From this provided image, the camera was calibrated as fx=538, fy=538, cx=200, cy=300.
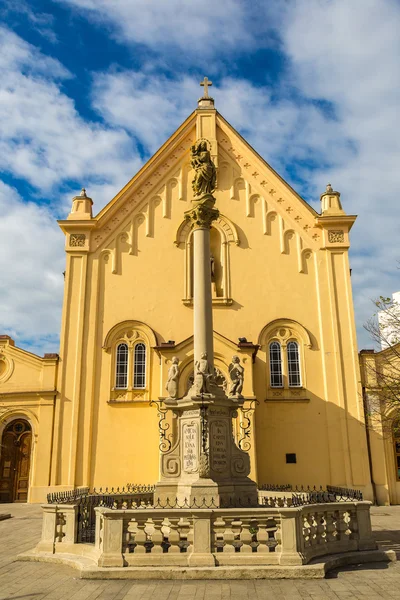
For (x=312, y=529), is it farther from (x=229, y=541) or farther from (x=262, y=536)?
(x=229, y=541)

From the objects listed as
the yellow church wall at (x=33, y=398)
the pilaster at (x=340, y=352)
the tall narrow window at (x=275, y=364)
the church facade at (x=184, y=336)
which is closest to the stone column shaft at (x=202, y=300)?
the church facade at (x=184, y=336)

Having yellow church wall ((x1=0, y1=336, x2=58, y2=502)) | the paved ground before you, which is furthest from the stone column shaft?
yellow church wall ((x1=0, y1=336, x2=58, y2=502))

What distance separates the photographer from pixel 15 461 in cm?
2341

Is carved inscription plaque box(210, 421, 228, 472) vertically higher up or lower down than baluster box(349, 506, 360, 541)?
higher up

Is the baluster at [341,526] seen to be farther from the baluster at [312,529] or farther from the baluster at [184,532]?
the baluster at [184,532]

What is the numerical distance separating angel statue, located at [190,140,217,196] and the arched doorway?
574 inches

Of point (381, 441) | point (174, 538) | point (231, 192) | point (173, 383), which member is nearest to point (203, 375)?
point (173, 383)

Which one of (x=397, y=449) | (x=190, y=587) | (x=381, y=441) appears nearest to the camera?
(x=190, y=587)

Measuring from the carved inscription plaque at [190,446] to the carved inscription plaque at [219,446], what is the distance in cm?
38

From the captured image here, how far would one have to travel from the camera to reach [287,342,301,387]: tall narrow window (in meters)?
23.8

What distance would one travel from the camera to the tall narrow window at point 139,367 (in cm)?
2356

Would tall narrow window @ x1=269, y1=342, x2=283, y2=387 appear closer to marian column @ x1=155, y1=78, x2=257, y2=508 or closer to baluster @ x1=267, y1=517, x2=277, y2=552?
marian column @ x1=155, y1=78, x2=257, y2=508

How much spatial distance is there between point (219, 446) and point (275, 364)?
12.0m

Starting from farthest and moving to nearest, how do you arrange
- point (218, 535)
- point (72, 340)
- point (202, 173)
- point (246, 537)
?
1. point (72, 340)
2. point (202, 173)
3. point (218, 535)
4. point (246, 537)
